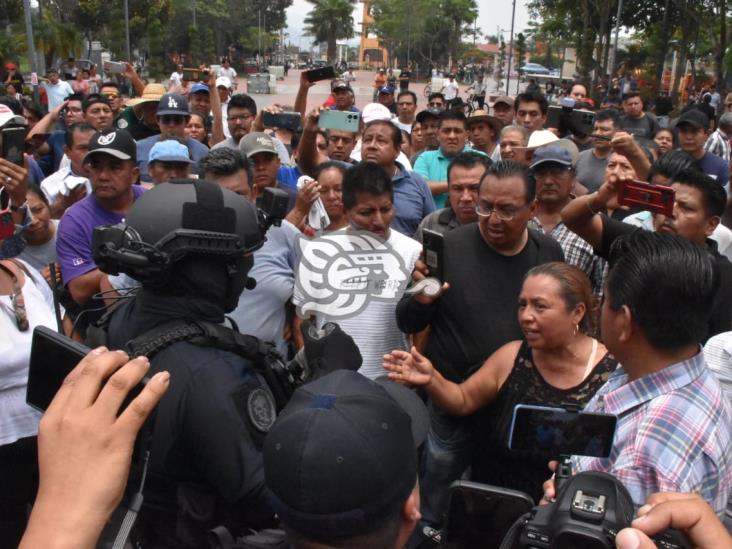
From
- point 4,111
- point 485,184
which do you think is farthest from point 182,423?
point 4,111

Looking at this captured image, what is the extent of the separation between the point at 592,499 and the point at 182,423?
3.36 feet

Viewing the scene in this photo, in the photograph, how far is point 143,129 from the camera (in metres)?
6.89

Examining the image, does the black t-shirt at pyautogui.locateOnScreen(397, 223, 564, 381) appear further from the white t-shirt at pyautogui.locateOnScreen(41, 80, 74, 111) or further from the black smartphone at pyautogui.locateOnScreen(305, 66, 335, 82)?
the white t-shirt at pyautogui.locateOnScreen(41, 80, 74, 111)

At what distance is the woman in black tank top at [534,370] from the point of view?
107 inches

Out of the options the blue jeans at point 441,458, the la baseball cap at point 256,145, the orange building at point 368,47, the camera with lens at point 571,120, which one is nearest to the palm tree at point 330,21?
the orange building at point 368,47

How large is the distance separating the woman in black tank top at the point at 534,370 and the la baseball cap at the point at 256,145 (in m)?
2.47

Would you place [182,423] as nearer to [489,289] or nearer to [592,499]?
[592,499]

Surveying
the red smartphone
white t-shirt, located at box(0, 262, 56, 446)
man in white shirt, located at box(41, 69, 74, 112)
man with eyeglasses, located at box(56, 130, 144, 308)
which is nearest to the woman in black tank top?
the red smartphone

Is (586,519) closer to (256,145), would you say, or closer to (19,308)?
(19,308)

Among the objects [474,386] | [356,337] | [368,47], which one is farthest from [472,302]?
[368,47]

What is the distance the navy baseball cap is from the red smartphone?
1.42 m

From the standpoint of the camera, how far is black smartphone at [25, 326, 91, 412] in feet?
5.02

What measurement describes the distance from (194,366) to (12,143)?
268 centimetres

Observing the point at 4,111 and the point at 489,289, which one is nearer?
the point at 489,289
